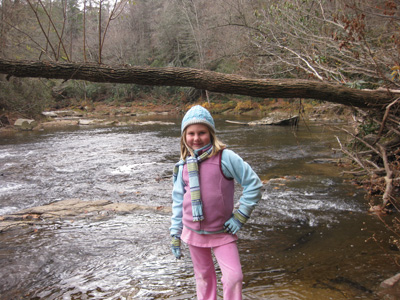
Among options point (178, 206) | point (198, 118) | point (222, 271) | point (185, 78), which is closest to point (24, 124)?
point (185, 78)

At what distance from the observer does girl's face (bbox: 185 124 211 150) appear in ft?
8.11

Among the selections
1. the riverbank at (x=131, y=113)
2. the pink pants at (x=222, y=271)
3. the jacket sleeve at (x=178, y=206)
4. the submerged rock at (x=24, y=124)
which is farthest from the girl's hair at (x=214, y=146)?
the submerged rock at (x=24, y=124)

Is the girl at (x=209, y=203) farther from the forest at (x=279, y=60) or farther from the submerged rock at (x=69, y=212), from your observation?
the submerged rock at (x=69, y=212)

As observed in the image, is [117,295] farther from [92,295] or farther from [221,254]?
[221,254]

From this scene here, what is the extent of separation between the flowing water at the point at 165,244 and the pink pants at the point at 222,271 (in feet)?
1.80

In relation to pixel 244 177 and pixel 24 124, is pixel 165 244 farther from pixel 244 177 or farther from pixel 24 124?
pixel 24 124

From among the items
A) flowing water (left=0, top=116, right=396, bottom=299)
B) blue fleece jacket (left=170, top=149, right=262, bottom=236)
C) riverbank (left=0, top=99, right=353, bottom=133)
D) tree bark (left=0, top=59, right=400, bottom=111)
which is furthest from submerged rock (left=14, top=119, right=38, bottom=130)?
blue fleece jacket (left=170, top=149, right=262, bottom=236)

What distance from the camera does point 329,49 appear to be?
8.35 metres

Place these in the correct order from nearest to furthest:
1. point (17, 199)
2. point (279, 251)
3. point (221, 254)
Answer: point (221, 254) < point (279, 251) < point (17, 199)

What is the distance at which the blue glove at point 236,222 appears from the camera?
2293 millimetres

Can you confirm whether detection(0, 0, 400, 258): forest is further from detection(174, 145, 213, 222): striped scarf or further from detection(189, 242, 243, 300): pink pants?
A: detection(174, 145, 213, 222): striped scarf

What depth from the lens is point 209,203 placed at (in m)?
2.36

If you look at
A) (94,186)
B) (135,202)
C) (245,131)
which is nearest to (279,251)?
(135,202)

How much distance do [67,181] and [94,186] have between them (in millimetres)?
1069
